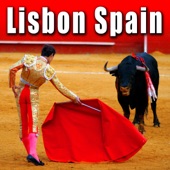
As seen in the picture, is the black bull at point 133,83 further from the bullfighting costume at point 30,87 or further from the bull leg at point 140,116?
the bullfighting costume at point 30,87

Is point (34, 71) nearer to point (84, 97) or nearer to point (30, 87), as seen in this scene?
point (30, 87)

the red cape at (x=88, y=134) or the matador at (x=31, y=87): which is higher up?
the matador at (x=31, y=87)

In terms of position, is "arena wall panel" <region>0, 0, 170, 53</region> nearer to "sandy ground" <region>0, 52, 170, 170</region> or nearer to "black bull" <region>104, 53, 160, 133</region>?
"sandy ground" <region>0, 52, 170, 170</region>

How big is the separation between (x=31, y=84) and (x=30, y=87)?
3 centimetres

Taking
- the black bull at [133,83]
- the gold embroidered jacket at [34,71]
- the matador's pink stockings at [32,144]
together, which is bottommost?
the matador's pink stockings at [32,144]

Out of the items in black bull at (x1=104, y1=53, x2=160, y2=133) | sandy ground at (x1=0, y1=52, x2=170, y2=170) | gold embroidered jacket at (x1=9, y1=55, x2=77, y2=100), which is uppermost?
gold embroidered jacket at (x1=9, y1=55, x2=77, y2=100)

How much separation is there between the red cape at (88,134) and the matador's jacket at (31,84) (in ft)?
1.14

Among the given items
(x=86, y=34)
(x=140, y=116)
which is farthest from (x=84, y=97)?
(x=86, y=34)

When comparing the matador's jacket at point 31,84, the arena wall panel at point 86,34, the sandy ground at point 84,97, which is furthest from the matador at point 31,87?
the arena wall panel at point 86,34

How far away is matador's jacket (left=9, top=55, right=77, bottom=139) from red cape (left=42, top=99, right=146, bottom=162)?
35cm

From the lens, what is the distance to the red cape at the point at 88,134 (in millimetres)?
7684

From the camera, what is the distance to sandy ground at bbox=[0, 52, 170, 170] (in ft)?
24.6

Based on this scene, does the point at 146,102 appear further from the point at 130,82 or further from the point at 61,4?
the point at 61,4

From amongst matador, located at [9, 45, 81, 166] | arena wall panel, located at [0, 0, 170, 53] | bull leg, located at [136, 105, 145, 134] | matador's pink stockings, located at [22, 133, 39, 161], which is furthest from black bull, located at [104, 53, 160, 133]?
arena wall panel, located at [0, 0, 170, 53]
